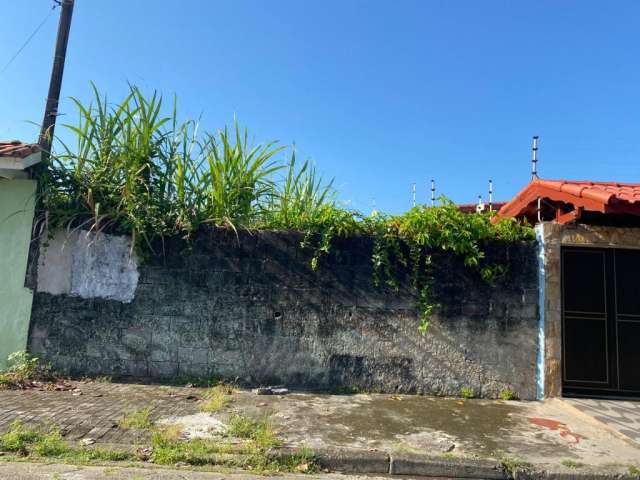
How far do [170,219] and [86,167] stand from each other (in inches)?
51.1

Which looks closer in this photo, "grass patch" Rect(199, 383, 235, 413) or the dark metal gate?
"grass patch" Rect(199, 383, 235, 413)

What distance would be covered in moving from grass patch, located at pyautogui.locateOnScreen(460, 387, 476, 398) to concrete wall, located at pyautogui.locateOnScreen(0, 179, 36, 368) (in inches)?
215

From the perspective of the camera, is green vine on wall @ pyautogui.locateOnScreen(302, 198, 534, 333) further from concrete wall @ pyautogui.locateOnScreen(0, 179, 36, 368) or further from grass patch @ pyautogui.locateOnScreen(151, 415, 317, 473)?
concrete wall @ pyautogui.locateOnScreen(0, 179, 36, 368)

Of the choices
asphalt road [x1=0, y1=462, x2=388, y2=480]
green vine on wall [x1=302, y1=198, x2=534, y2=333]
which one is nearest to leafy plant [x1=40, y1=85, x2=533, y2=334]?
green vine on wall [x1=302, y1=198, x2=534, y2=333]

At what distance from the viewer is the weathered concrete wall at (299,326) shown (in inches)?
217

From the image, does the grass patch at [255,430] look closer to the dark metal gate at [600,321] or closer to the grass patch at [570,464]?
the grass patch at [570,464]

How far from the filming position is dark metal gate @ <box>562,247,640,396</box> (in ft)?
18.3

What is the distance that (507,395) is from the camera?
5441 mm

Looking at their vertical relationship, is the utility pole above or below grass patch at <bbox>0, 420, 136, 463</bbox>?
above

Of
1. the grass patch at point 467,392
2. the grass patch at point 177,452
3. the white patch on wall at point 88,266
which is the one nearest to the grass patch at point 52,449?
the grass patch at point 177,452

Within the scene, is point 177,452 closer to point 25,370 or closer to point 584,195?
point 25,370

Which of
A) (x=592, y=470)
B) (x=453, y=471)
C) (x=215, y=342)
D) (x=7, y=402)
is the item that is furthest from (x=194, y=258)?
(x=592, y=470)

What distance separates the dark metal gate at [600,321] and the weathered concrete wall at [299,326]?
0.54 m

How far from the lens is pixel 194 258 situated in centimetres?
571
